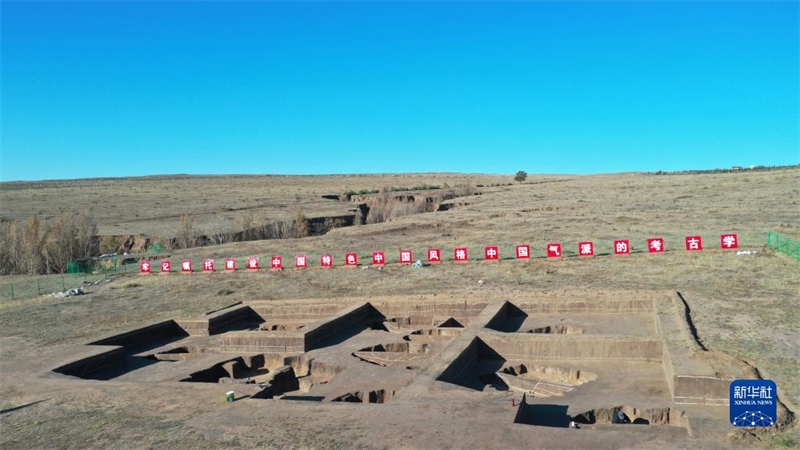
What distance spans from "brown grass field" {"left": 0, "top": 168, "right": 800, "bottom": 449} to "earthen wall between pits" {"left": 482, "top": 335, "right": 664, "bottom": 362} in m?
1.23

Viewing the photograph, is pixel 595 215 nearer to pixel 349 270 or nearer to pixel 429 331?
pixel 349 270

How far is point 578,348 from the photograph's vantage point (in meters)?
14.1

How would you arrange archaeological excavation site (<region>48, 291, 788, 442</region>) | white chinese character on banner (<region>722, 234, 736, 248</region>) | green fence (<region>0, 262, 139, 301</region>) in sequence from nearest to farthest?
archaeological excavation site (<region>48, 291, 788, 442</region>), white chinese character on banner (<region>722, 234, 736, 248</region>), green fence (<region>0, 262, 139, 301</region>)

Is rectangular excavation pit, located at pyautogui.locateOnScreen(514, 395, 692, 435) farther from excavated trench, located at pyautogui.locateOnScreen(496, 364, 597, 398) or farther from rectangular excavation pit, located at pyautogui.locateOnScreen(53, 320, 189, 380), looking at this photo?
rectangular excavation pit, located at pyautogui.locateOnScreen(53, 320, 189, 380)

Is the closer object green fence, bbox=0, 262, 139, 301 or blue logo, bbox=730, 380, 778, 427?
blue logo, bbox=730, 380, 778, 427

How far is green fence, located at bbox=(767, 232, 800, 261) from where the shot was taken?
20828 mm

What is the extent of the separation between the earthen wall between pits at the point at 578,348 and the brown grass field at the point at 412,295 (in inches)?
48.5

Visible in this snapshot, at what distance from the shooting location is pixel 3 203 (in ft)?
211

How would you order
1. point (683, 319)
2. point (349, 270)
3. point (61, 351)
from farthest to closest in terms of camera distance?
point (349, 270) → point (61, 351) → point (683, 319)

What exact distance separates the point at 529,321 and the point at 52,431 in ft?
39.1

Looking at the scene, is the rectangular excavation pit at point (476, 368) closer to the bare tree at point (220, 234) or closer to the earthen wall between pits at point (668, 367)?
the earthen wall between pits at point (668, 367)

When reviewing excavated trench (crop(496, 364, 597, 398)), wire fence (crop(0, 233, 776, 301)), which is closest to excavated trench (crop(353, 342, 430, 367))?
excavated trench (crop(496, 364, 597, 398))

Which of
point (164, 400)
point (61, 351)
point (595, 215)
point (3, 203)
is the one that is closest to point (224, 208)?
point (3, 203)

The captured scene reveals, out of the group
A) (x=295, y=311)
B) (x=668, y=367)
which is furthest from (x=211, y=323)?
(x=668, y=367)
